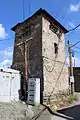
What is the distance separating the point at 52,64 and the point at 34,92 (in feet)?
10.4

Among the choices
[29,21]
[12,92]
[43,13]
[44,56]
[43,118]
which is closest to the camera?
[43,118]

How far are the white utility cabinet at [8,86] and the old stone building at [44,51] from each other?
158 cm

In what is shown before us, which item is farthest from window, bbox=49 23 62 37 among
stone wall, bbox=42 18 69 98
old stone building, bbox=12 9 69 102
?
stone wall, bbox=42 18 69 98

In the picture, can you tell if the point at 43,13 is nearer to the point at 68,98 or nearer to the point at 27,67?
the point at 27,67

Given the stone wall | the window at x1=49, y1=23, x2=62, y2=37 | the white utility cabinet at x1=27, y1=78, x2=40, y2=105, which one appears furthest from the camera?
the window at x1=49, y1=23, x2=62, y2=37

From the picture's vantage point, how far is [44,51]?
36.7 feet

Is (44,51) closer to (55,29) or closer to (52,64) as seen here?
(52,64)

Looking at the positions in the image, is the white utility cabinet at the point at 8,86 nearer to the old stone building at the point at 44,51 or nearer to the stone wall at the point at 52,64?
the old stone building at the point at 44,51

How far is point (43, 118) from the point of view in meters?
7.75

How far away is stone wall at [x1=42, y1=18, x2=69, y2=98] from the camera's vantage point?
1093cm

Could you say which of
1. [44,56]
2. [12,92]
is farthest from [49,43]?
[12,92]

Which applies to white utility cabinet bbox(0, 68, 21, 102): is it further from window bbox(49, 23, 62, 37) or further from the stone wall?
window bbox(49, 23, 62, 37)

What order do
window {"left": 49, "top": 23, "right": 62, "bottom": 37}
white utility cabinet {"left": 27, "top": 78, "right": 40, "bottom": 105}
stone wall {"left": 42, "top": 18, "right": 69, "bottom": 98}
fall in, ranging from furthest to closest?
window {"left": 49, "top": 23, "right": 62, "bottom": 37} < stone wall {"left": 42, "top": 18, "right": 69, "bottom": 98} < white utility cabinet {"left": 27, "top": 78, "right": 40, "bottom": 105}

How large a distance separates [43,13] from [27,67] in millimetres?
4341
